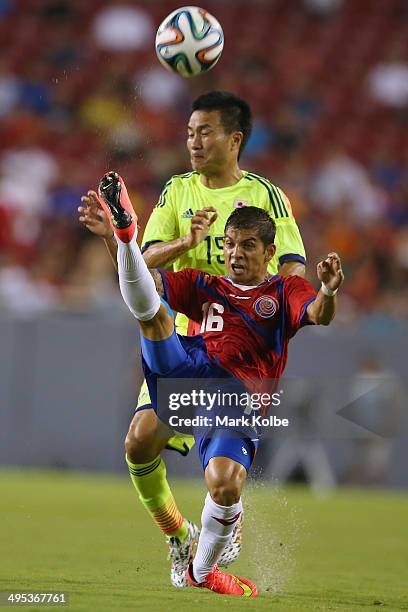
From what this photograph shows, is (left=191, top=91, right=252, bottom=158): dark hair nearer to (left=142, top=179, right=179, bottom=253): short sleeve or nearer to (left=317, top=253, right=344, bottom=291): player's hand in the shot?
(left=142, top=179, right=179, bottom=253): short sleeve

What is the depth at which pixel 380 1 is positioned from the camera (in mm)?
19891

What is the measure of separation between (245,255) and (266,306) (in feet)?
0.89

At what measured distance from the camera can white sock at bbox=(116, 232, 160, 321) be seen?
17.9 ft

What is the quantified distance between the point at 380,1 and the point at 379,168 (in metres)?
4.25

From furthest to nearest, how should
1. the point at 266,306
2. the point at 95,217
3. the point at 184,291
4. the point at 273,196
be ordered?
the point at 273,196, the point at 184,291, the point at 266,306, the point at 95,217

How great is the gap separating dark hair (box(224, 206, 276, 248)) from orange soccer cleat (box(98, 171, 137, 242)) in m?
0.58

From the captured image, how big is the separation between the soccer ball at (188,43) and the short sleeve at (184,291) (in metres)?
1.40

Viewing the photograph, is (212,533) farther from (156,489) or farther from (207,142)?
(207,142)

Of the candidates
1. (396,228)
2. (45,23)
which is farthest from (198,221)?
(45,23)

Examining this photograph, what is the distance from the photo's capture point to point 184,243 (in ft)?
19.6

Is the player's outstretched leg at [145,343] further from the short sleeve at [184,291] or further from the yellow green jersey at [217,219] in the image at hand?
the yellow green jersey at [217,219]

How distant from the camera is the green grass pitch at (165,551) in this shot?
18.4 feet

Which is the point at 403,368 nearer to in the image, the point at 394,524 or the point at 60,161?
the point at 394,524

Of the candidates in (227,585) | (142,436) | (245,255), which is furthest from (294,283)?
(227,585)
